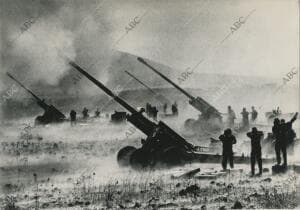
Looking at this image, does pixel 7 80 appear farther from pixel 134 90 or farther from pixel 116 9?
pixel 134 90

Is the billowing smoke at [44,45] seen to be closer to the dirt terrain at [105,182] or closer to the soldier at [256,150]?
the dirt terrain at [105,182]

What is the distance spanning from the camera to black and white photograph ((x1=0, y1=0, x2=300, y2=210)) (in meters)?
11.7

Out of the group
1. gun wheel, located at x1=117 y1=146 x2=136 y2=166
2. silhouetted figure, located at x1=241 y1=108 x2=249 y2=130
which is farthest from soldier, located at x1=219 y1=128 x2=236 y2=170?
silhouetted figure, located at x1=241 y1=108 x2=249 y2=130

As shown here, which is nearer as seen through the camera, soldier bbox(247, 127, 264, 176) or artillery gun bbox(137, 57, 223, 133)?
soldier bbox(247, 127, 264, 176)

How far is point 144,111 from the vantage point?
13922 mm

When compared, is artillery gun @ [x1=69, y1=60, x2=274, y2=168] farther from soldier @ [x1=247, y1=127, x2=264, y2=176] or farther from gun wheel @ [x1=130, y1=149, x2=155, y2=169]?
soldier @ [x1=247, y1=127, x2=264, y2=176]

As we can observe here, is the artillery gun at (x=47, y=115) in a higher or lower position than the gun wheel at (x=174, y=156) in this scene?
higher

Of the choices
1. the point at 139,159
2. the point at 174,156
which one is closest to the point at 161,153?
the point at 174,156

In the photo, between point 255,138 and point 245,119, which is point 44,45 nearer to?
point 255,138

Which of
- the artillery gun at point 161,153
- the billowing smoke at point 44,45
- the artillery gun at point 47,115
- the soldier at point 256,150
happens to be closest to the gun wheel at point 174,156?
the artillery gun at point 161,153

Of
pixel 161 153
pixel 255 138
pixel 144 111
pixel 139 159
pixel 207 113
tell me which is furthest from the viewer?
pixel 207 113

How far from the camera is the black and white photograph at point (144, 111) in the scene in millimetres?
11664

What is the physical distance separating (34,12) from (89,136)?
15.2 ft

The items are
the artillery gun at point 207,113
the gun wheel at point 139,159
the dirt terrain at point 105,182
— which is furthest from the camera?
the artillery gun at point 207,113
